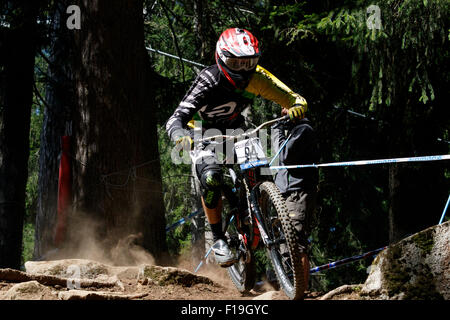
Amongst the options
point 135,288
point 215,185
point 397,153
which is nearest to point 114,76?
point 215,185

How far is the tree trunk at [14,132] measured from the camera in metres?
7.50

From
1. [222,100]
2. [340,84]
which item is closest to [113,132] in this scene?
[222,100]

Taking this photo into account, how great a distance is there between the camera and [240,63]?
4.50 m

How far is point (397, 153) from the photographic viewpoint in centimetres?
798

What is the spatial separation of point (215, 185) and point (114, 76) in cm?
224

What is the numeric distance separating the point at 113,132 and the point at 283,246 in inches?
103

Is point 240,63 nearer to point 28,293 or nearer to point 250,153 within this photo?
point 250,153

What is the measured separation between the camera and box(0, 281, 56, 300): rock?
3217mm

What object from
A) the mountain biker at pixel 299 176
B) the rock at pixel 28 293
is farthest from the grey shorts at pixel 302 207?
the rock at pixel 28 293

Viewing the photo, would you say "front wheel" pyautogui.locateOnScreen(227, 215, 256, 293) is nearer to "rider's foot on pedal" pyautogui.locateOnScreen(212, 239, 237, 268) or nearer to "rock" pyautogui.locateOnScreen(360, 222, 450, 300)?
"rider's foot on pedal" pyautogui.locateOnScreen(212, 239, 237, 268)

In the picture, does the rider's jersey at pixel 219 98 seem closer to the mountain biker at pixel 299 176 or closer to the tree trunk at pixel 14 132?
the mountain biker at pixel 299 176

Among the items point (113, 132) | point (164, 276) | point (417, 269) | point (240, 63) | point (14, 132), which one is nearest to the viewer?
point (417, 269)
